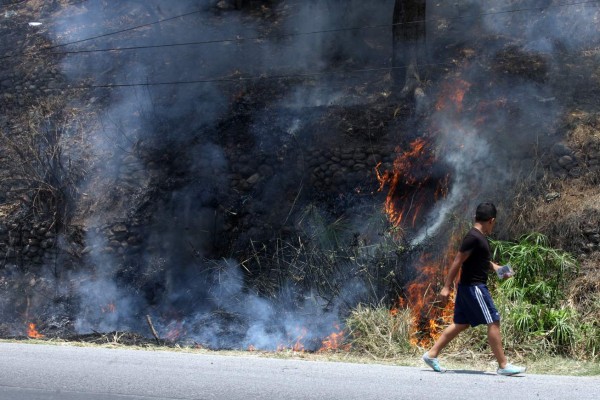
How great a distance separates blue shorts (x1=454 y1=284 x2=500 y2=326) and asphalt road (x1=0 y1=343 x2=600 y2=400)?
19.2 inches

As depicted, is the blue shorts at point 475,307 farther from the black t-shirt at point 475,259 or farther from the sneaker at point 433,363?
the sneaker at point 433,363

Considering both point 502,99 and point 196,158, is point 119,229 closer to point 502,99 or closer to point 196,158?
point 196,158

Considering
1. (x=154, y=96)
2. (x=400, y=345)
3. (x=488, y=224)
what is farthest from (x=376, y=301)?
(x=154, y=96)

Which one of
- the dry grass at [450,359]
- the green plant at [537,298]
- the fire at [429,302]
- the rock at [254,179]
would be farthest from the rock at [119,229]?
the green plant at [537,298]

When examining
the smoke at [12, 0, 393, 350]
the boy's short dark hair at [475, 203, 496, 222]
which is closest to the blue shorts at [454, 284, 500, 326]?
the boy's short dark hair at [475, 203, 496, 222]

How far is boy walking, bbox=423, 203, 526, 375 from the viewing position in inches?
252

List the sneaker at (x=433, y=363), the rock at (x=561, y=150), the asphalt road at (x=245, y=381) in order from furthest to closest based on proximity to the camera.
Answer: the rock at (x=561, y=150) → the sneaker at (x=433, y=363) → the asphalt road at (x=245, y=381)

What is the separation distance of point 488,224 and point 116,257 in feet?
22.7

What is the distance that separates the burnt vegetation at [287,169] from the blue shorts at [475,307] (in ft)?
8.51

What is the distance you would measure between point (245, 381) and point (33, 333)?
18.4 feet

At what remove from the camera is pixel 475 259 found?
6.52m

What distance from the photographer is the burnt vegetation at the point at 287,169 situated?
10.3 meters

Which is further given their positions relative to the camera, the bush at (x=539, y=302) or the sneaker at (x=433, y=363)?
the bush at (x=539, y=302)

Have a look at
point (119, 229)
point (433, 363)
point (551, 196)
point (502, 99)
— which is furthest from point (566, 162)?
point (119, 229)
